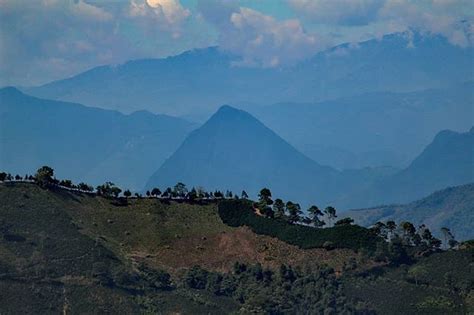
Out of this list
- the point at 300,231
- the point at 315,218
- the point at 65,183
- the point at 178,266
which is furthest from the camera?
the point at 315,218

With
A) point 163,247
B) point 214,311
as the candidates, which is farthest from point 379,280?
point 163,247

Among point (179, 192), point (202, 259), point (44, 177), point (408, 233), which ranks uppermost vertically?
point (44, 177)

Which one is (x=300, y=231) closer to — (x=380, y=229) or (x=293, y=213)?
(x=293, y=213)

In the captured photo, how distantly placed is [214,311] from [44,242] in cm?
2214

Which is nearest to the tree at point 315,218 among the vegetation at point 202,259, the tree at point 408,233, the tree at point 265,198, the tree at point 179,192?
the vegetation at point 202,259

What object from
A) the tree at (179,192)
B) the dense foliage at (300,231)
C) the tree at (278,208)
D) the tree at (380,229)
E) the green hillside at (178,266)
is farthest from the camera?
the tree at (179,192)

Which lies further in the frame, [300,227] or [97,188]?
[97,188]

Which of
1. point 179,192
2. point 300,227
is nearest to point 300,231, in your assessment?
point 300,227

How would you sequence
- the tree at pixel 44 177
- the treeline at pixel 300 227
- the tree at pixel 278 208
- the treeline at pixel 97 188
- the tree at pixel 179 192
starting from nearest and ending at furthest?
1. the treeline at pixel 300 227
2. the tree at pixel 44 177
3. the treeline at pixel 97 188
4. the tree at pixel 278 208
5. the tree at pixel 179 192

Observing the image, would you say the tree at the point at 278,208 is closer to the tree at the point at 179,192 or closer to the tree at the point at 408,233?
the tree at the point at 179,192

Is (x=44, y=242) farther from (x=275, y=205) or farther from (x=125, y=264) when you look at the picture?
(x=275, y=205)

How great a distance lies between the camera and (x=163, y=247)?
101 m

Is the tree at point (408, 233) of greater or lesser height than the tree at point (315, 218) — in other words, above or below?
below

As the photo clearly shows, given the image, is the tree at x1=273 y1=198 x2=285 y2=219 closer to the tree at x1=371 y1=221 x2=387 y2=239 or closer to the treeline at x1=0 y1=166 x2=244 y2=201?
the treeline at x1=0 y1=166 x2=244 y2=201
